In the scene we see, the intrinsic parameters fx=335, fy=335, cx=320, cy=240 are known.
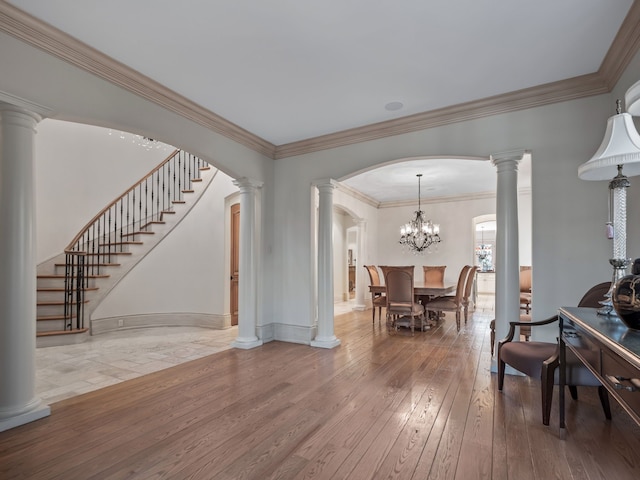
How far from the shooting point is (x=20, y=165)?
234 cm

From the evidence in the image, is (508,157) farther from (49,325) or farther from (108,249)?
(108,249)

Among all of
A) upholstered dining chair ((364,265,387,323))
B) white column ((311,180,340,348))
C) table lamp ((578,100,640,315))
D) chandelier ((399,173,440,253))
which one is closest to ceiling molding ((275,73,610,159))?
white column ((311,180,340,348))

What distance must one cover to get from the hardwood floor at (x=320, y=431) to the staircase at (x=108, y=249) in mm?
2497

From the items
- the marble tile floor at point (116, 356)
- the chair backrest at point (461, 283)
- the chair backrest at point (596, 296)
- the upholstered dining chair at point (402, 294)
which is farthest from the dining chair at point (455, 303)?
the marble tile floor at point (116, 356)

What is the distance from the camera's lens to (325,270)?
460cm

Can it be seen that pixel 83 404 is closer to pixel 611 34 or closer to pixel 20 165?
pixel 20 165

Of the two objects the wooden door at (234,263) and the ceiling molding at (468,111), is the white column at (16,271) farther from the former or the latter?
the wooden door at (234,263)

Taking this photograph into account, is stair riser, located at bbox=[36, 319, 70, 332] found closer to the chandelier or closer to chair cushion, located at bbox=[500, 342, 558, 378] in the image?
chair cushion, located at bbox=[500, 342, 558, 378]

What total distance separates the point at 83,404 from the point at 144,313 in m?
3.33

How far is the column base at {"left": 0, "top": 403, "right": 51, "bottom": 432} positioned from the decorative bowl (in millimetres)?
3506

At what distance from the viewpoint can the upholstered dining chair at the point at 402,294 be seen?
5301 mm

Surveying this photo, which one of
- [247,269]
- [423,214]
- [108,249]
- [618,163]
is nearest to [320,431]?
[618,163]

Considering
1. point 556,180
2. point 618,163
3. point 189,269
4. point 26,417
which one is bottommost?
point 26,417

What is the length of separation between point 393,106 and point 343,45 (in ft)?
3.95
